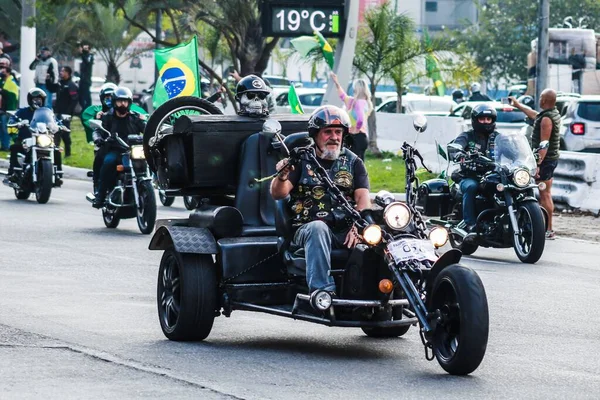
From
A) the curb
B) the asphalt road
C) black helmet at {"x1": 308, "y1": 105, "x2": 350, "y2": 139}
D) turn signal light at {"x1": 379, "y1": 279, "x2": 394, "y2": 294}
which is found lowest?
the asphalt road

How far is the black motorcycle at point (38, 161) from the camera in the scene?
2039 centimetres

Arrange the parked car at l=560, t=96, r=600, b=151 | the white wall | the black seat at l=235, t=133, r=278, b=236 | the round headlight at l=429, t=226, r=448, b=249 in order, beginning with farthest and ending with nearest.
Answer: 1. the white wall
2. the parked car at l=560, t=96, r=600, b=151
3. the black seat at l=235, t=133, r=278, b=236
4. the round headlight at l=429, t=226, r=448, b=249

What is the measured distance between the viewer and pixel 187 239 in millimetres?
9281

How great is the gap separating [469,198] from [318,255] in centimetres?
701

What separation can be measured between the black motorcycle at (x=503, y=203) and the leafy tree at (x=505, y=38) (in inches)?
2184

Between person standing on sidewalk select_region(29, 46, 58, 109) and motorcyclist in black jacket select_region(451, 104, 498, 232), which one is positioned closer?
motorcyclist in black jacket select_region(451, 104, 498, 232)

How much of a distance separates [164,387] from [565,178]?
1437 cm

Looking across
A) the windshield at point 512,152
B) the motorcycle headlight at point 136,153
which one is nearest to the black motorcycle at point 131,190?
the motorcycle headlight at point 136,153

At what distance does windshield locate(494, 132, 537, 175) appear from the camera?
1504 centimetres

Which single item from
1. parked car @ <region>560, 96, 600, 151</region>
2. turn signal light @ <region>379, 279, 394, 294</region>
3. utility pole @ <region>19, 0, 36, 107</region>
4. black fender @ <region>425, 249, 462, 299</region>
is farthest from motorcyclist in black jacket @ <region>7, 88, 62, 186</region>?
black fender @ <region>425, 249, 462, 299</region>

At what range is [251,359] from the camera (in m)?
8.67

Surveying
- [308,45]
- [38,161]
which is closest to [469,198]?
[38,161]

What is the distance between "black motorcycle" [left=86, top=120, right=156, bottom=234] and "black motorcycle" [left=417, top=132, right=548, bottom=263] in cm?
319

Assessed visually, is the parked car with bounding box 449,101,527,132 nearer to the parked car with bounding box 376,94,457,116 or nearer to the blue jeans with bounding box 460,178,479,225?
the parked car with bounding box 376,94,457,116
